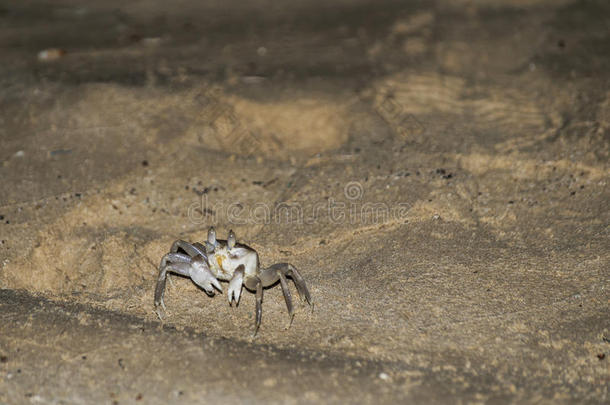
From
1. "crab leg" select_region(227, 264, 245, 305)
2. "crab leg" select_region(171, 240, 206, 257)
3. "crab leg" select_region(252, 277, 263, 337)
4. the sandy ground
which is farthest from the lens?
"crab leg" select_region(171, 240, 206, 257)

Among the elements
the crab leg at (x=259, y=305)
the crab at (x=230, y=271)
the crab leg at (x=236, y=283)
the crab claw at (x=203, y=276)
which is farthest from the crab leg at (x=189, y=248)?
the crab leg at (x=259, y=305)

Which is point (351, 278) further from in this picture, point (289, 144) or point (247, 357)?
point (289, 144)

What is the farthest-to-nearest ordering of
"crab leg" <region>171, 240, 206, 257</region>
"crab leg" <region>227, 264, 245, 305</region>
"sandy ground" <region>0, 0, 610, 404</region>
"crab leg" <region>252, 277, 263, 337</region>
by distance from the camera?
1. "crab leg" <region>171, 240, 206, 257</region>
2. "crab leg" <region>227, 264, 245, 305</region>
3. "crab leg" <region>252, 277, 263, 337</region>
4. "sandy ground" <region>0, 0, 610, 404</region>

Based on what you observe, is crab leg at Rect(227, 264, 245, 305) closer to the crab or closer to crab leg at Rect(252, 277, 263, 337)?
the crab

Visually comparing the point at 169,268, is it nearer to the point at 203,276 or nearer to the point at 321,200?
the point at 203,276

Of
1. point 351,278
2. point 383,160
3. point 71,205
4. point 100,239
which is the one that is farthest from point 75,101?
point 351,278

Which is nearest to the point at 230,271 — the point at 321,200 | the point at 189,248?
the point at 189,248

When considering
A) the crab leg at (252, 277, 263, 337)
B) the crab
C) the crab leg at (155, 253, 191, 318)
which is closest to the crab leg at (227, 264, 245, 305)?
the crab

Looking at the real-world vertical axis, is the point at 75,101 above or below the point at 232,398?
above
